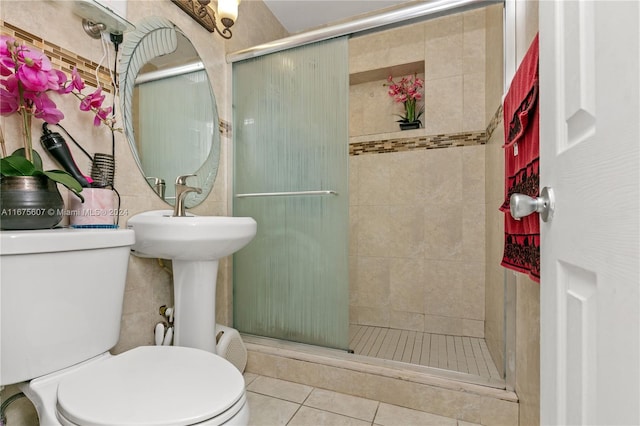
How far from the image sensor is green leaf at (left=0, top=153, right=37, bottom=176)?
88 centimetres

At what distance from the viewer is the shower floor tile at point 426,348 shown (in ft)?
5.67

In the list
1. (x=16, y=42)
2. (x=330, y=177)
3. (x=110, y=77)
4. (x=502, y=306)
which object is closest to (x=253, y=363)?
(x=330, y=177)

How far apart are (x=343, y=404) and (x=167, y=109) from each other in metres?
1.58

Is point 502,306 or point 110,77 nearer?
point 110,77

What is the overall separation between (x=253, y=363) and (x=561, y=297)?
1.55 m

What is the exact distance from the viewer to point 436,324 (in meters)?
2.33

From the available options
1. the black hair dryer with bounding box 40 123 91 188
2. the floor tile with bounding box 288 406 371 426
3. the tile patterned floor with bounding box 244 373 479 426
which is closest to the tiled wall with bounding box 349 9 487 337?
the tile patterned floor with bounding box 244 373 479 426

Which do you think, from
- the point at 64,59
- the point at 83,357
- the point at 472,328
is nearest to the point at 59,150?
the point at 64,59

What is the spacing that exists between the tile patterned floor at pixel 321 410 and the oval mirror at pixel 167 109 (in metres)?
1.00

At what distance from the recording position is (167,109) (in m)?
1.59

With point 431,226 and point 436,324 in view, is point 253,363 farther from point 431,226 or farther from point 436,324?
point 431,226

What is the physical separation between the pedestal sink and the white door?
101cm

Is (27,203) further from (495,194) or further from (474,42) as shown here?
(474,42)

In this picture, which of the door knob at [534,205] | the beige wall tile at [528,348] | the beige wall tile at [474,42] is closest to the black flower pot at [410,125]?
the beige wall tile at [474,42]
